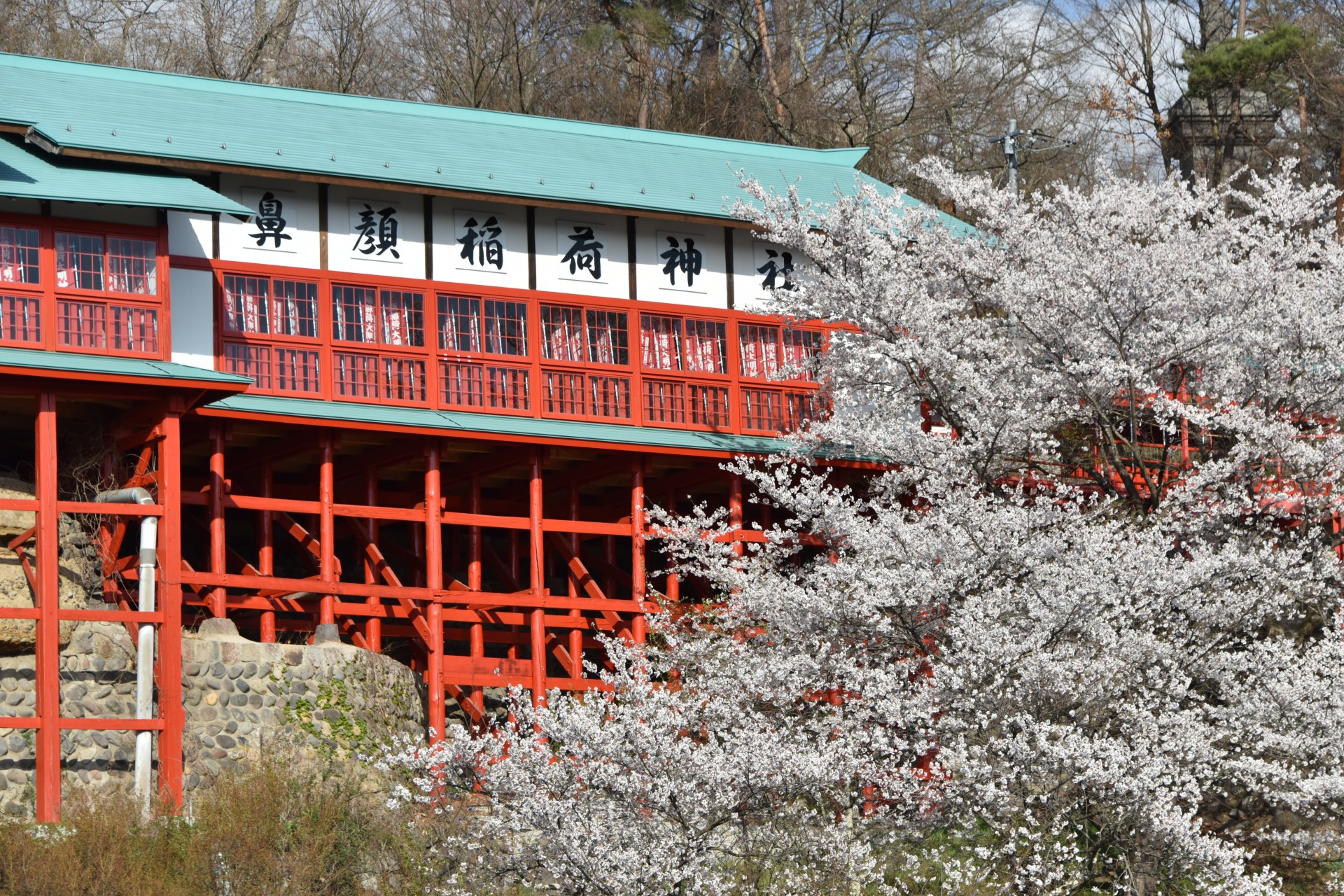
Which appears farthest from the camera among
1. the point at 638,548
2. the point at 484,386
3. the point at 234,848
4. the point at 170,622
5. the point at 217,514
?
the point at 638,548

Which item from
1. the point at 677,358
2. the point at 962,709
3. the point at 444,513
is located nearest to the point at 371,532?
the point at 444,513

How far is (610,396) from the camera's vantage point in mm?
25000

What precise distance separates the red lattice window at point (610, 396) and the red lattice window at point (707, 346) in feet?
3.48

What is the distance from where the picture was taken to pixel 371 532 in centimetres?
2441

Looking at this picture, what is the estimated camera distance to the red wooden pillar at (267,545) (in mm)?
23031

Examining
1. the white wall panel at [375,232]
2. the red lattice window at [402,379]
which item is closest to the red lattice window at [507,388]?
the red lattice window at [402,379]

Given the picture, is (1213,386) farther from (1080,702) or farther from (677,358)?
(677,358)

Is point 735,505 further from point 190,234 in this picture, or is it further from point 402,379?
point 190,234

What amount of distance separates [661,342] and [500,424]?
2857 mm

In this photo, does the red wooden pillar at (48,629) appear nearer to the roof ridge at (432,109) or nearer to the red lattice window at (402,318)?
the red lattice window at (402,318)

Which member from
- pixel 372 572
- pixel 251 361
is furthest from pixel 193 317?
pixel 372 572

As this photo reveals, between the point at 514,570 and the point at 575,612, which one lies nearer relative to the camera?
the point at 575,612

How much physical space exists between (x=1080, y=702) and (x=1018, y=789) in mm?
1291

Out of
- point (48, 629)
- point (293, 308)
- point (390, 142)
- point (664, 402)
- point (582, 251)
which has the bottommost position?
point (48, 629)
